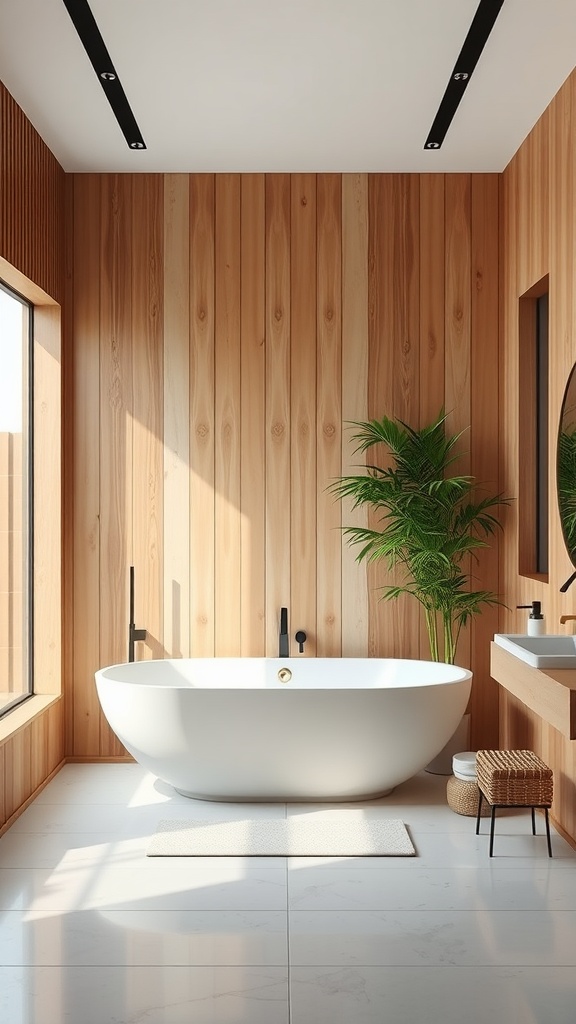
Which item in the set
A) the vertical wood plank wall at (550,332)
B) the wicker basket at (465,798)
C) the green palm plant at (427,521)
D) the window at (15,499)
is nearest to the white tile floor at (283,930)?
the wicker basket at (465,798)

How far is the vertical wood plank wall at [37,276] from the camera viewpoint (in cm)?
388

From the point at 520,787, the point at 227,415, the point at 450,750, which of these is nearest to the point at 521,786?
the point at 520,787

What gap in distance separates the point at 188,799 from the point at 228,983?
5.39 feet

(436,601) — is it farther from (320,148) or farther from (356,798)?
(320,148)

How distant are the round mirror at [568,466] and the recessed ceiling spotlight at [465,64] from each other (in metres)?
1.16

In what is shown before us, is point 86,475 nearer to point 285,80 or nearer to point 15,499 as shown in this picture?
point 15,499

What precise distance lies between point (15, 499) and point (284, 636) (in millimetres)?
1429

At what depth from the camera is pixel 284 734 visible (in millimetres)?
3871

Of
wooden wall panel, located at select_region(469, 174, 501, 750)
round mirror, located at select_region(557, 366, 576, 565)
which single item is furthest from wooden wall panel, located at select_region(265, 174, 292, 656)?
round mirror, located at select_region(557, 366, 576, 565)

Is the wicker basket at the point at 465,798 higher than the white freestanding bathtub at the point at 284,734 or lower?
lower

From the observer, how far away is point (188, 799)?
13.8 ft

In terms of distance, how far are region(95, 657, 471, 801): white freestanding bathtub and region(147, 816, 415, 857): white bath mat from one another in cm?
18

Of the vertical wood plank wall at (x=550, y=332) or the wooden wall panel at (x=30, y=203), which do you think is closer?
the vertical wood plank wall at (x=550, y=332)

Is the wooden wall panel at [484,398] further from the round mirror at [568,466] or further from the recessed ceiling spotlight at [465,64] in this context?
the round mirror at [568,466]
